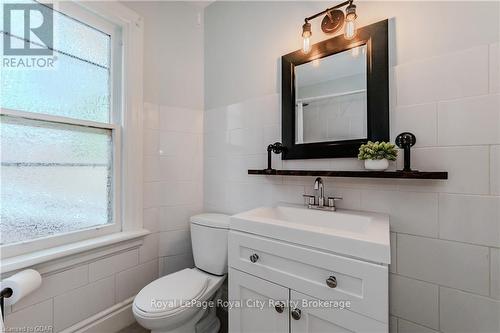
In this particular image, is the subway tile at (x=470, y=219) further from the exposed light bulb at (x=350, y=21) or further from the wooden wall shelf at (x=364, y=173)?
the exposed light bulb at (x=350, y=21)

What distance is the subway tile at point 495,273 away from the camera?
0.91 metres

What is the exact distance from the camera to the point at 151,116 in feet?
5.50

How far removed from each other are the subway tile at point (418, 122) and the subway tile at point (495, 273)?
1.58 feet

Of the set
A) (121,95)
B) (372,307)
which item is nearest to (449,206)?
(372,307)

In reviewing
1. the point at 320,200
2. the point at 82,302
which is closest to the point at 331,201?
the point at 320,200

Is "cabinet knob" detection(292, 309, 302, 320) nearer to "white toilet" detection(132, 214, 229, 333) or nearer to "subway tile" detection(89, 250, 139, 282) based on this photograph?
"white toilet" detection(132, 214, 229, 333)

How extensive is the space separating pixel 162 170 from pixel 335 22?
1.46 meters

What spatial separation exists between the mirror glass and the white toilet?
33.1 inches

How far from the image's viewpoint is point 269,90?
1.55m

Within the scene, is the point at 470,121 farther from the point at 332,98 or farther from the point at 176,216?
the point at 176,216

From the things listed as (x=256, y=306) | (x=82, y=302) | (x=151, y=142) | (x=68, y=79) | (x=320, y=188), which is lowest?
(x=82, y=302)

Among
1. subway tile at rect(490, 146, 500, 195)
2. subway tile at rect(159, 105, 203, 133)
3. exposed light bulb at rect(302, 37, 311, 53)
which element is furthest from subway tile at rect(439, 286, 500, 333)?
subway tile at rect(159, 105, 203, 133)

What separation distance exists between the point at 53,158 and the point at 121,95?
Answer: 1.83 ft

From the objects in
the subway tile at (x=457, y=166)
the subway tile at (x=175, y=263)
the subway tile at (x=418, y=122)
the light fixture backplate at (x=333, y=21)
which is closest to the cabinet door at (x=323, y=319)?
the subway tile at (x=457, y=166)
